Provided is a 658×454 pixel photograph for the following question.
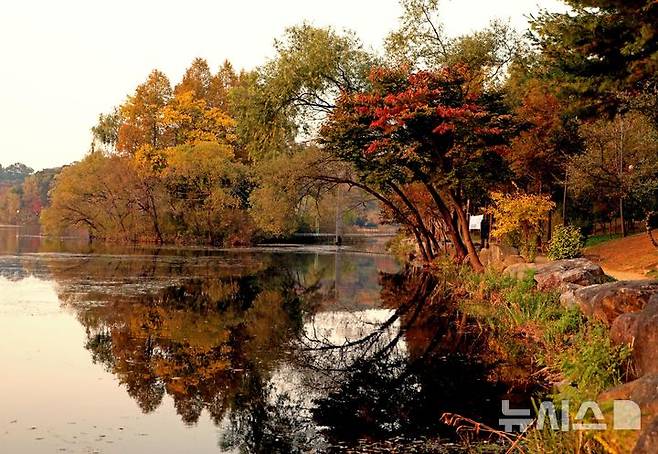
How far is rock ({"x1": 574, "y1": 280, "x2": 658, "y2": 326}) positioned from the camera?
1148cm

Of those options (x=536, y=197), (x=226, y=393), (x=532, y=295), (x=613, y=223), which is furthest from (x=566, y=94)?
(x=613, y=223)

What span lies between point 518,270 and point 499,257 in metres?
5.52

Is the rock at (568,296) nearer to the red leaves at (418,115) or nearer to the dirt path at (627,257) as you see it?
the dirt path at (627,257)

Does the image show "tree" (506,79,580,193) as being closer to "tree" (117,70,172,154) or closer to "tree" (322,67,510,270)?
"tree" (322,67,510,270)

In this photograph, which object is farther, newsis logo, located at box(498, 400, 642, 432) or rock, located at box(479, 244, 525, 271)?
rock, located at box(479, 244, 525, 271)

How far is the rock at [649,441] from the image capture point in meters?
5.53

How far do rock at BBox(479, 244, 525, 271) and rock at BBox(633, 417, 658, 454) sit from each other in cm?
1870

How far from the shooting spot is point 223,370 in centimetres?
1230

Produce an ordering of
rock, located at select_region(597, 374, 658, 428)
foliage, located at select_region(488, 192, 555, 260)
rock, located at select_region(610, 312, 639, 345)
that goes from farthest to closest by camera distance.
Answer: foliage, located at select_region(488, 192, 555, 260) < rock, located at select_region(610, 312, 639, 345) < rock, located at select_region(597, 374, 658, 428)

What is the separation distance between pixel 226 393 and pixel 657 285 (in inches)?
324

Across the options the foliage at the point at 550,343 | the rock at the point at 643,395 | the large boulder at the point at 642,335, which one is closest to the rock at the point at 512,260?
the foliage at the point at 550,343

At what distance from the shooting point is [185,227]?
63.9 meters

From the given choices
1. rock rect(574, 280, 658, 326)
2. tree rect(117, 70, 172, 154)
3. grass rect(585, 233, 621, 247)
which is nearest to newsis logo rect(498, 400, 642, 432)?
rock rect(574, 280, 658, 326)

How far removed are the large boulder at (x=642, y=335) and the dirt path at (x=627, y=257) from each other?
1223cm
